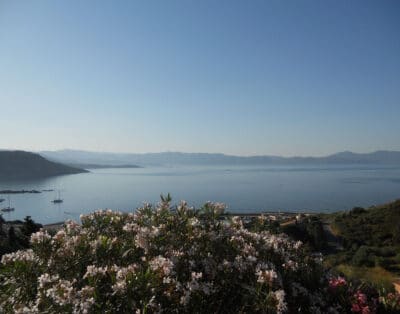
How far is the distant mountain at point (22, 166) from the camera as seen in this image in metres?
168

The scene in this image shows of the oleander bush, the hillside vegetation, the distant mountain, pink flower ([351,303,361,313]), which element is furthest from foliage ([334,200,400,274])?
the distant mountain

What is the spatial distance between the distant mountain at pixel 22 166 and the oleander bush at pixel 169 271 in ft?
587

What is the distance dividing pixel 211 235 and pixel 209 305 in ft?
2.93

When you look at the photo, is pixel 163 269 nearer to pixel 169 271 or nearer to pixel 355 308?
pixel 169 271

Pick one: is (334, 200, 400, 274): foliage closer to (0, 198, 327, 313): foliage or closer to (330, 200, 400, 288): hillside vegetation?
(330, 200, 400, 288): hillside vegetation

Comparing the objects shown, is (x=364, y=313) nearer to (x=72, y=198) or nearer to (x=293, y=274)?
(x=293, y=274)

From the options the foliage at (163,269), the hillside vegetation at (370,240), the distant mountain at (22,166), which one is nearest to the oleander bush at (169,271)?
the foliage at (163,269)

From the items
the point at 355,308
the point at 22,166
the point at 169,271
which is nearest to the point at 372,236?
the point at 355,308

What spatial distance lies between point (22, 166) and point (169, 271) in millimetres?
193756

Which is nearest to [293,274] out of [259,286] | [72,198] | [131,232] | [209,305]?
[259,286]

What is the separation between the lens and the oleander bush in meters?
3.21

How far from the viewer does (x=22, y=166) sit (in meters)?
175

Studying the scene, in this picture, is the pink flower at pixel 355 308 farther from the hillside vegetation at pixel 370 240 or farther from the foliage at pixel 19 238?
the hillside vegetation at pixel 370 240

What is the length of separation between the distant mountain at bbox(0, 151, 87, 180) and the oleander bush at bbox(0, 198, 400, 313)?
178921 millimetres
